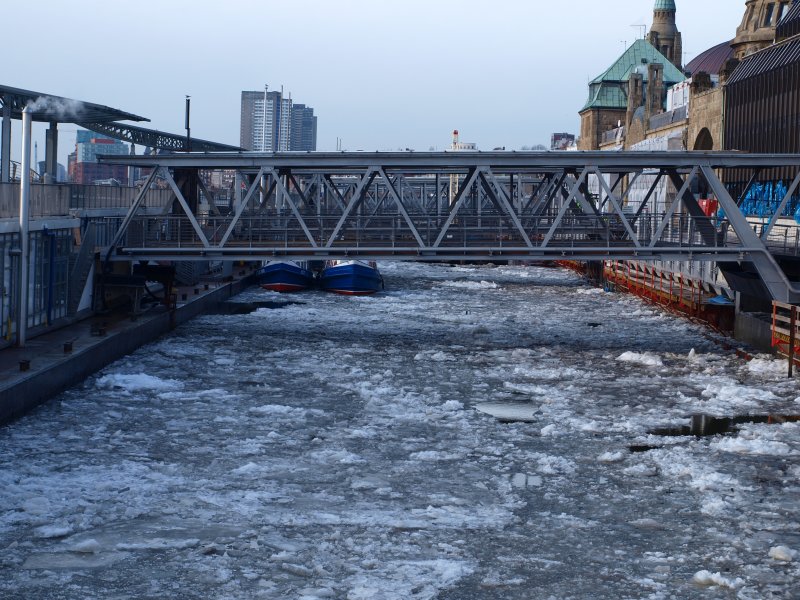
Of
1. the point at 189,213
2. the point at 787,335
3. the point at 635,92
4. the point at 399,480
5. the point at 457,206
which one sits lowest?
the point at 399,480

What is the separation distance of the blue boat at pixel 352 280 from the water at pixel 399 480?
2058cm

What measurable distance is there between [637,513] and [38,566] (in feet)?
28.0

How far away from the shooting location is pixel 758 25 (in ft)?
234

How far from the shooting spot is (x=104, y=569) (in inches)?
536

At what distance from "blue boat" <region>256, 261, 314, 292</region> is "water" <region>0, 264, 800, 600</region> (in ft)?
69.5

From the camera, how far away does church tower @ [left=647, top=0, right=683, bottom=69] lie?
113625 mm

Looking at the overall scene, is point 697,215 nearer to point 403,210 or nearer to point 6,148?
point 403,210

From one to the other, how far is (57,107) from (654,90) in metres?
62.9

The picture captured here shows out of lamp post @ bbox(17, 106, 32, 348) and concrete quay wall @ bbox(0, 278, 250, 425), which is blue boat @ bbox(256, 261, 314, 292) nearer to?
concrete quay wall @ bbox(0, 278, 250, 425)

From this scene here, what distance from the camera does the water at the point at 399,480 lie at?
44.8 ft

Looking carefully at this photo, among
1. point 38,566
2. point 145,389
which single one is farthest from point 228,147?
point 38,566

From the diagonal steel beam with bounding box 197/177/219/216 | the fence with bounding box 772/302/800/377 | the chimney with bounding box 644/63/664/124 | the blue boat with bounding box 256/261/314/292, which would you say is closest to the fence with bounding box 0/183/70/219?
the diagonal steel beam with bounding box 197/177/219/216

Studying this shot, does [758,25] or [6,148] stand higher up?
[758,25]

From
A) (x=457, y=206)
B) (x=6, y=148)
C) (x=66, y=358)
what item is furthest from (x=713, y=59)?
(x=66, y=358)
